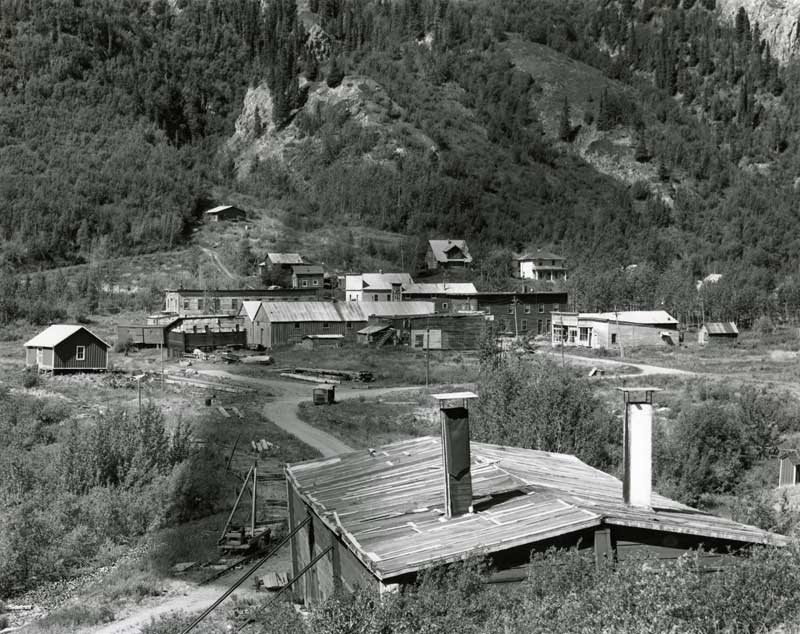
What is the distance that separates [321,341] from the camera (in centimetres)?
6341

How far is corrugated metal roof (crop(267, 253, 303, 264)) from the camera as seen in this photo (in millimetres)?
88438

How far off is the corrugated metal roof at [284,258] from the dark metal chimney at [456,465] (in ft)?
255

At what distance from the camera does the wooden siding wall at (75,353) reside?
150 ft

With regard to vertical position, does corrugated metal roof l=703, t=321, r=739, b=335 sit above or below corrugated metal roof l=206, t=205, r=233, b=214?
below

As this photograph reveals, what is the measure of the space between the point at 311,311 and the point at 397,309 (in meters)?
8.26

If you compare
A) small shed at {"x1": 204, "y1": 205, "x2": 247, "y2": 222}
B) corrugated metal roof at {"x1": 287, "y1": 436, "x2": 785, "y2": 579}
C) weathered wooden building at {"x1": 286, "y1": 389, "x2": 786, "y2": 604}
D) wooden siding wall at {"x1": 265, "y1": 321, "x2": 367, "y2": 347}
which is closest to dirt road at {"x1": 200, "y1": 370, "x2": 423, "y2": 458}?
wooden siding wall at {"x1": 265, "y1": 321, "x2": 367, "y2": 347}

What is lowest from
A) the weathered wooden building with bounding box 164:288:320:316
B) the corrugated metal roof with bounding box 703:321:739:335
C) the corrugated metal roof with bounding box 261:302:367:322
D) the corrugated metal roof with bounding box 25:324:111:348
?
the corrugated metal roof with bounding box 703:321:739:335

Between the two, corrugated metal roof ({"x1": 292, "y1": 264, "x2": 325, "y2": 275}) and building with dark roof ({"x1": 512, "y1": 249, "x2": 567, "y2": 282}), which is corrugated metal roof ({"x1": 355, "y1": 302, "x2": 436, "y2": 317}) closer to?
corrugated metal roof ({"x1": 292, "y1": 264, "x2": 325, "y2": 275})

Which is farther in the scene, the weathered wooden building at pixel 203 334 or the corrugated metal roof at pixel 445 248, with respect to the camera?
the corrugated metal roof at pixel 445 248

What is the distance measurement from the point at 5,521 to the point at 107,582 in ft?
10.9

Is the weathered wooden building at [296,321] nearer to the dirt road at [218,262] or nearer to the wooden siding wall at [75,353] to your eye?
the wooden siding wall at [75,353]

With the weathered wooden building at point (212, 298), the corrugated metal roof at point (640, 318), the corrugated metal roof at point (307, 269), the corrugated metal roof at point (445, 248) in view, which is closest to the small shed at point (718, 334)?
the corrugated metal roof at point (640, 318)

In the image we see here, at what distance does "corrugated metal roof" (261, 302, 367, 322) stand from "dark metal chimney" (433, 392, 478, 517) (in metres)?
51.7

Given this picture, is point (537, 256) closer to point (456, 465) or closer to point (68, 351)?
point (68, 351)
